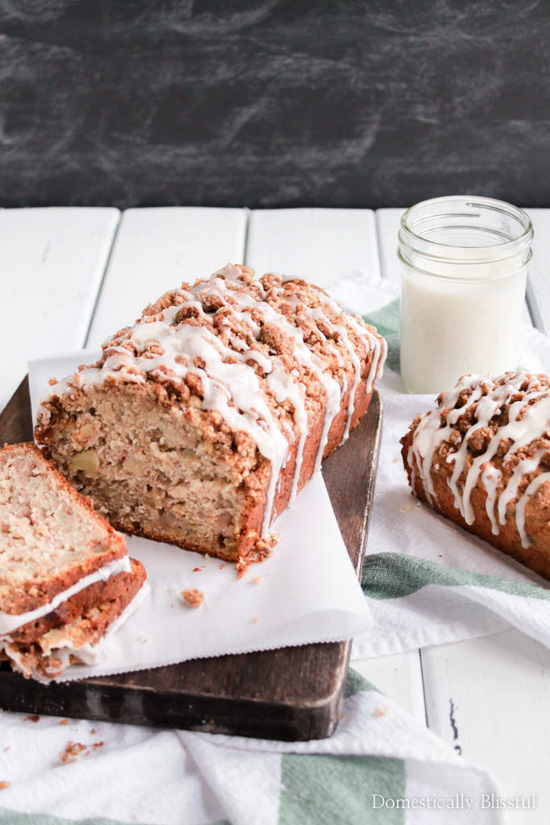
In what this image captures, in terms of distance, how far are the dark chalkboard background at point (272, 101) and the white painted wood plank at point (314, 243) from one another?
0.59ft

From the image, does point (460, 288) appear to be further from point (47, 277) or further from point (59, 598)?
point (47, 277)

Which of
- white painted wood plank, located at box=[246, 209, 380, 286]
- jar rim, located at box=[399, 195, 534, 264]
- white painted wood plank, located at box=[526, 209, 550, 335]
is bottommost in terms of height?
white painted wood plank, located at box=[246, 209, 380, 286]

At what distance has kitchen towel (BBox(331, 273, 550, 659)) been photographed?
256 cm

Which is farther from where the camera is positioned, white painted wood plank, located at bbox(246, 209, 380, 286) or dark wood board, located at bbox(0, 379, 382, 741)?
white painted wood plank, located at bbox(246, 209, 380, 286)

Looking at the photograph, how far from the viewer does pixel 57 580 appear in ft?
7.63

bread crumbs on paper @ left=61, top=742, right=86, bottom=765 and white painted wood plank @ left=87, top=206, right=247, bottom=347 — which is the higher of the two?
bread crumbs on paper @ left=61, top=742, right=86, bottom=765

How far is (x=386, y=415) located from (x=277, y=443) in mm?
1009

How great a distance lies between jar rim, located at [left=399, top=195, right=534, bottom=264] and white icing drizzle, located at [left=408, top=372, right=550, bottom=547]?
0.54 m

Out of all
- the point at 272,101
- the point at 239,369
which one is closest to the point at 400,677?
the point at 239,369

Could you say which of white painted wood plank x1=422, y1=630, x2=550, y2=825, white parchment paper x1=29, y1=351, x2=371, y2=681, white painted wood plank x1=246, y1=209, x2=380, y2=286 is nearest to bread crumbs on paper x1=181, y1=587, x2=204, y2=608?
white parchment paper x1=29, y1=351, x2=371, y2=681

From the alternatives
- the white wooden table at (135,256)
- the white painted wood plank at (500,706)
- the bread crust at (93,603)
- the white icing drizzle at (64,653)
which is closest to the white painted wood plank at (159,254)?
the white wooden table at (135,256)

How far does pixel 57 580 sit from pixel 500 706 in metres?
1.13

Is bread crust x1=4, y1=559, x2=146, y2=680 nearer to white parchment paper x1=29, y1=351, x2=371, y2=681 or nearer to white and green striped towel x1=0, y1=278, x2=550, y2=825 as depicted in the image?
white parchment paper x1=29, y1=351, x2=371, y2=681

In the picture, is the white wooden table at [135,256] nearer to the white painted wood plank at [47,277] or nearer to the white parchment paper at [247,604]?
the white painted wood plank at [47,277]
